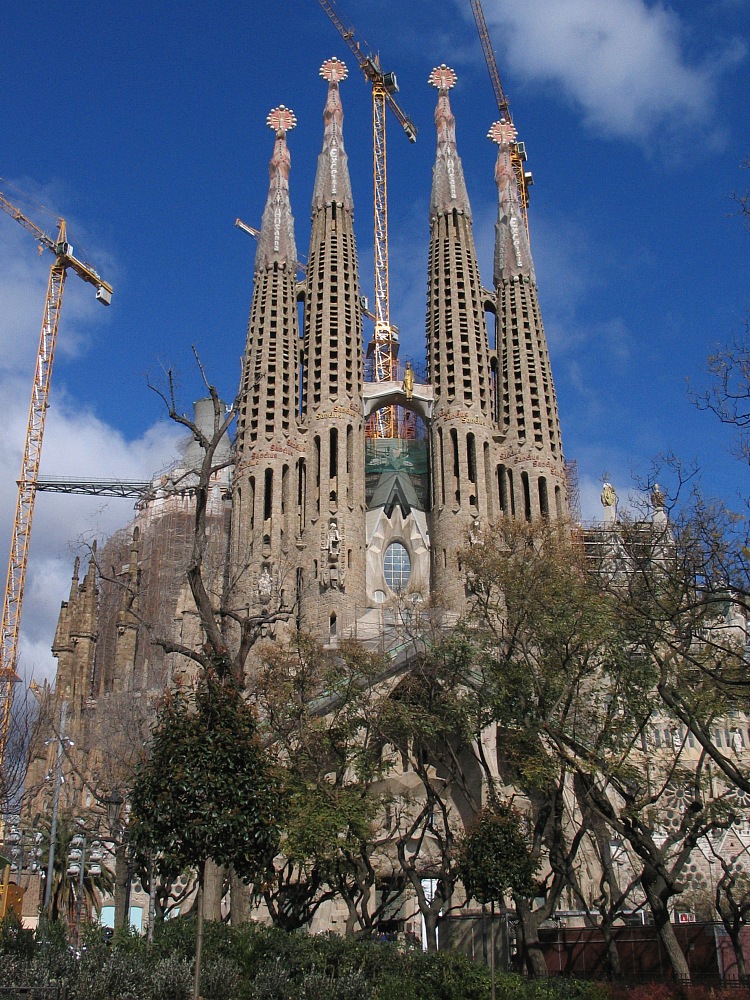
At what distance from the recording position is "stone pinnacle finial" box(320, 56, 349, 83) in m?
48.3

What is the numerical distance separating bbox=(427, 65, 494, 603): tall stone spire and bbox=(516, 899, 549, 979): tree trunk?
21738 millimetres

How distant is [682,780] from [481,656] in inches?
177

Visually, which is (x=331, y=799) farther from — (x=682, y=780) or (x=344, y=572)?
(x=344, y=572)

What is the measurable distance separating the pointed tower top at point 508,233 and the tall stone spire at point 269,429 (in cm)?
934

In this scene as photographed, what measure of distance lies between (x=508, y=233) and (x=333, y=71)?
39.5 ft

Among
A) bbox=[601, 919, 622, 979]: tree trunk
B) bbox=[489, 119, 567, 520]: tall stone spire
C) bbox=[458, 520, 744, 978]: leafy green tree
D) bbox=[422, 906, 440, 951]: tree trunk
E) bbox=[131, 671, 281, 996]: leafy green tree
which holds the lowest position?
bbox=[601, 919, 622, 979]: tree trunk

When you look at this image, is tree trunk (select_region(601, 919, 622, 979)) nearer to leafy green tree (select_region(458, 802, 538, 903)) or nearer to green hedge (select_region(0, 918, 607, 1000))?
leafy green tree (select_region(458, 802, 538, 903))

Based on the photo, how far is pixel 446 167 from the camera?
46.3 meters

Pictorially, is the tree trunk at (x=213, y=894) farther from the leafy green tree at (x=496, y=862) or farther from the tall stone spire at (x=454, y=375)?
the tall stone spire at (x=454, y=375)

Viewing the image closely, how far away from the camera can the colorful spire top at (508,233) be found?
44.8 m

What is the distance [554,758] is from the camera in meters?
17.8

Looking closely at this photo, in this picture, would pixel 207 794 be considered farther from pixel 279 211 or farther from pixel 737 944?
pixel 279 211

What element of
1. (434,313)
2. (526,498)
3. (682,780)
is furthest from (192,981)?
(434,313)

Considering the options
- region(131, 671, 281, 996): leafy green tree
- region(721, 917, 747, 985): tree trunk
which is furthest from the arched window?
region(131, 671, 281, 996): leafy green tree
